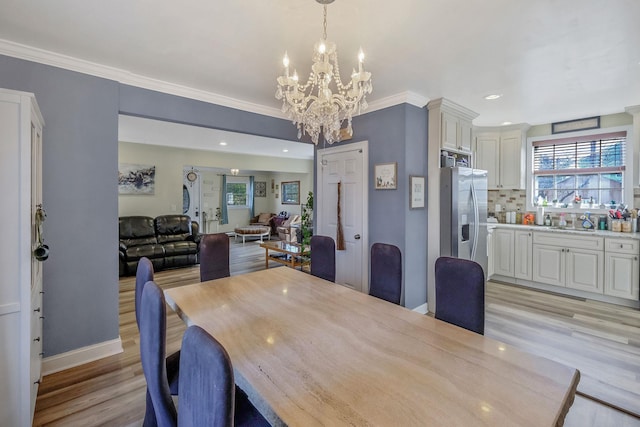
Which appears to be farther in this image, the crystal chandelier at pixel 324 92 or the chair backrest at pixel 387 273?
the chair backrest at pixel 387 273

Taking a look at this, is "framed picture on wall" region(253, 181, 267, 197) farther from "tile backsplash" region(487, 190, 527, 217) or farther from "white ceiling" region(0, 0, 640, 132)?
"white ceiling" region(0, 0, 640, 132)

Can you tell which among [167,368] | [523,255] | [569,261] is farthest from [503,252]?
[167,368]

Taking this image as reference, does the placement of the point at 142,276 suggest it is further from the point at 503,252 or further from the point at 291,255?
the point at 503,252

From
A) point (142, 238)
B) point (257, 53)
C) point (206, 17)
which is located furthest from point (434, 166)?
point (142, 238)

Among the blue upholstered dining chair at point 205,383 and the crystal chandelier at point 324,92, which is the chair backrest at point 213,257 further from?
the blue upholstered dining chair at point 205,383

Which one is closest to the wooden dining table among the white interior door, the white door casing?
the white interior door

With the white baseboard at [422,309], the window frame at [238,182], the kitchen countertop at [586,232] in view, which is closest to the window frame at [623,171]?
the kitchen countertop at [586,232]

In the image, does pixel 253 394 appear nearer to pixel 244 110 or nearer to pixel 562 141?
pixel 244 110

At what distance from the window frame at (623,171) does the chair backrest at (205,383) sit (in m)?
5.45

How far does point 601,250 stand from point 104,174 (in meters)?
5.61

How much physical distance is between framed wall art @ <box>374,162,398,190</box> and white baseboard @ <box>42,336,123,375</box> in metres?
3.01

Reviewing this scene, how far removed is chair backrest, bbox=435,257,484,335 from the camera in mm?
1662

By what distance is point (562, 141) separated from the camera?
4.59 meters

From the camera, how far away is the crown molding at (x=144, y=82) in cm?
222
